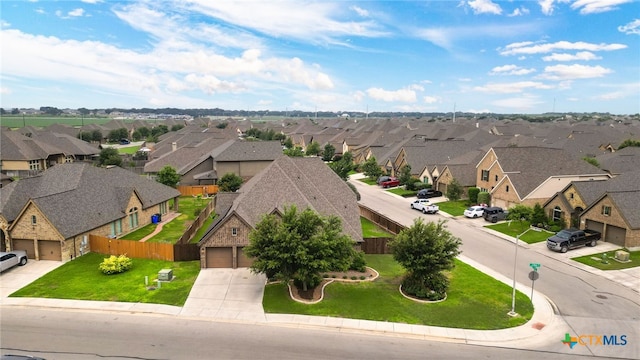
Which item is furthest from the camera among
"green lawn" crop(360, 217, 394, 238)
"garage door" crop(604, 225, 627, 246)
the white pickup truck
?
the white pickup truck

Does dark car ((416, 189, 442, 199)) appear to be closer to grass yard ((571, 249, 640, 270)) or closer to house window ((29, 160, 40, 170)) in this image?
grass yard ((571, 249, 640, 270))

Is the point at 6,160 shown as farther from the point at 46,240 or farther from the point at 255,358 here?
the point at 255,358

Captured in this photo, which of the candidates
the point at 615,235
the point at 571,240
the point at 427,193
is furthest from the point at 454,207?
the point at 615,235

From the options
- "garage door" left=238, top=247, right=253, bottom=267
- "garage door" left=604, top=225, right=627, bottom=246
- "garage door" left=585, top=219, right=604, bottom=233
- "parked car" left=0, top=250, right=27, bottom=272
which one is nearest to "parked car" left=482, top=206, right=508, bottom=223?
"garage door" left=585, top=219, right=604, bottom=233

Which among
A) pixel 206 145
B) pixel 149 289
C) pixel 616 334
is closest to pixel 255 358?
pixel 149 289

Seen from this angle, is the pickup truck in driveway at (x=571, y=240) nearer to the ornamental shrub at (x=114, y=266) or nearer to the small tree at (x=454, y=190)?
the small tree at (x=454, y=190)

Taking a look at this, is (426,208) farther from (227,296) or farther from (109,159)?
(109,159)
